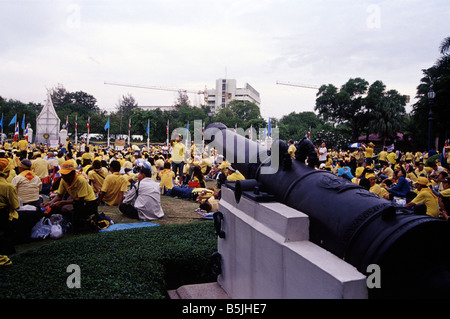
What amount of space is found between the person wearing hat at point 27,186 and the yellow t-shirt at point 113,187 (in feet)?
5.94

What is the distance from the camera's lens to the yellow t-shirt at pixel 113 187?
29.5 ft

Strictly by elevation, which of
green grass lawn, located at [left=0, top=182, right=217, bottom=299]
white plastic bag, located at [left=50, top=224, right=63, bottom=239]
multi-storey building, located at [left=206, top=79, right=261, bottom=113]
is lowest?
white plastic bag, located at [left=50, top=224, right=63, bottom=239]

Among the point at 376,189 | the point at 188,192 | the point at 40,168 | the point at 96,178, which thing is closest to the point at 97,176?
the point at 96,178

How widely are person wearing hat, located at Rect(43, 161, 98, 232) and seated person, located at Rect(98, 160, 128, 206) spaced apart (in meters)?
2.20

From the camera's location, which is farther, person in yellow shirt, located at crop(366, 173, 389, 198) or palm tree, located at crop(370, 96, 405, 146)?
palm tree, located at crop(370, 96, 405, 146)

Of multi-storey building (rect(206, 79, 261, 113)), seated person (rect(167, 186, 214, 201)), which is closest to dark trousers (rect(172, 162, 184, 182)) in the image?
seated person (rect(167, 186, 214, 201))

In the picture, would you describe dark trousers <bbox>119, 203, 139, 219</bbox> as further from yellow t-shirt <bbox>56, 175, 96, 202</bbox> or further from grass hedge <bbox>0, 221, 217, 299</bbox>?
grass hedge <bbox>0, 221, 217, 299</bbox>

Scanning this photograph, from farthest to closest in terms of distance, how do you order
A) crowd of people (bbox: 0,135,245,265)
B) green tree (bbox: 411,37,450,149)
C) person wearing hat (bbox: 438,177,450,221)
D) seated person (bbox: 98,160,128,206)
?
green tree (bbox: 411,37,450,149)
seated person (bbox: 98,160,128,206)
person wearing hat (bbox: 438,177,450,221)
crowd of people (bbox: 0,135,245,265)

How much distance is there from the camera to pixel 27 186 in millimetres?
7309

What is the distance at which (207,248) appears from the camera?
5.00 meters

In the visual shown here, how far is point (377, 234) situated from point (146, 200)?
254 inches

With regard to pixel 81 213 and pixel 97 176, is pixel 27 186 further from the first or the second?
pixel 97 176

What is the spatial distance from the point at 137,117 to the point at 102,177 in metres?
44.1

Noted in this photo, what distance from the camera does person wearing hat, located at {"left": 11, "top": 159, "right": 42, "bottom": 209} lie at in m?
7.25
